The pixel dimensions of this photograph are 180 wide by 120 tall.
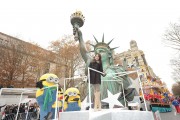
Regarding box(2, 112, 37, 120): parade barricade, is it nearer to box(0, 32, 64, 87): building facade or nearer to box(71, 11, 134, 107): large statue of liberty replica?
box(71, 11, 134, 107): large statue of liberty replica

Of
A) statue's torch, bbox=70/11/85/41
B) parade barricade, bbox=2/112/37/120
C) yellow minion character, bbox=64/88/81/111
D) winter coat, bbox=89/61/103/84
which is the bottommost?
parade barricade, bbox=2/112/37/120

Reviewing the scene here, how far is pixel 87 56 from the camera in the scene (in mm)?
9898

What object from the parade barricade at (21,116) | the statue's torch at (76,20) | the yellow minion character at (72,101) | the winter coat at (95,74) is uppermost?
the statue's torch at (76,20)

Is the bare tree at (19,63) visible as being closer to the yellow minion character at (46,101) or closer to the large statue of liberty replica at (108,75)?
the large statue of liberty replica at (108,75)

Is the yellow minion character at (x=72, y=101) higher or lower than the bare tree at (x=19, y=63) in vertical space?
lower

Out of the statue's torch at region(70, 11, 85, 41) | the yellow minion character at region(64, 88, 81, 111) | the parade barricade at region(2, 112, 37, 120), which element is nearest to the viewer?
the yellow minion character at region(64, 88, 81, 111)

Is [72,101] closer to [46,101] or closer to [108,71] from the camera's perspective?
[46,101]

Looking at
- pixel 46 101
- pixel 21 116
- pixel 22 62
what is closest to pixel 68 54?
pixel 22 62

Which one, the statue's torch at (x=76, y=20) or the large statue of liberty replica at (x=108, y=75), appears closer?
the large statue of liberty replica at (x=108, y=75)

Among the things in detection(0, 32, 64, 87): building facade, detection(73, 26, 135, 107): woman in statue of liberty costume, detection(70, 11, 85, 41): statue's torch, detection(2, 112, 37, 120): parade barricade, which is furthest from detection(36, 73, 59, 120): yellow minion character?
detection(0, 32, 64, 87): building facade

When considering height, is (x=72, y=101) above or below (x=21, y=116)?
above

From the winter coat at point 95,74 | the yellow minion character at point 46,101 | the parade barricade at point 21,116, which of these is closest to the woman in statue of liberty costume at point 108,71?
the yellow minion character at point 46,101

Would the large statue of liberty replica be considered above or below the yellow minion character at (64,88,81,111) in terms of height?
above

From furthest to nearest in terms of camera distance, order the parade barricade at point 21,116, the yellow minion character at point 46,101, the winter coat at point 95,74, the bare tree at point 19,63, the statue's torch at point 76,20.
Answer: the bare tree at point 19,63 → the parade barricade at point 21,116 → the statue's torch at point 76,20 → the yellow minion character at point 46,101 → the winter coat at point 95,74
